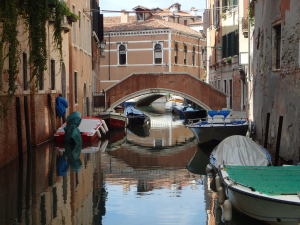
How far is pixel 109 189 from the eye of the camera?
28.8 feet

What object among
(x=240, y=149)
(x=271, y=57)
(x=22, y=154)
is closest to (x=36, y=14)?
(x=22, y=154)

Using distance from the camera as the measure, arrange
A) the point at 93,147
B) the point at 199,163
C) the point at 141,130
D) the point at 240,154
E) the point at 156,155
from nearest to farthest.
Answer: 1. the point at 240,154
2. the point at 199,163
3. the point at 156,155
4. the point at 93,147
5. the point at 141,130

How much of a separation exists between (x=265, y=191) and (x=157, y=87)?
18.3 metres

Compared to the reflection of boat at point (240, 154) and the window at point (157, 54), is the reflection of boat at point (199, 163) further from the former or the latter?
the window at point (157, 54)

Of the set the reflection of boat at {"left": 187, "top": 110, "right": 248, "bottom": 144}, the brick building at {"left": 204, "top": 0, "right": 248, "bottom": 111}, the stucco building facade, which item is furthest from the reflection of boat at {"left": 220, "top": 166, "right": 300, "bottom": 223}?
the brick building at {"left": 204, "top": 0, "right": 248, "bottom": 111}

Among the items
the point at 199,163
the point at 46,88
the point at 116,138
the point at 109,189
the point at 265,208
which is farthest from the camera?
Answer: the point at 116,138

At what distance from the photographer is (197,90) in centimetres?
2438

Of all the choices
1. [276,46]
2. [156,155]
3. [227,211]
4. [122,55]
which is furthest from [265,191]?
[122,55]

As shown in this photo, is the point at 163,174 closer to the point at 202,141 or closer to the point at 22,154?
the point at 22,154

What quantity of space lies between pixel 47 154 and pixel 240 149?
4.87 meters

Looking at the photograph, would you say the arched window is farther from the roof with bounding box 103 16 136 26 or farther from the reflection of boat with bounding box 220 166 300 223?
the reflection of boat with bounding box 220 166 300 223

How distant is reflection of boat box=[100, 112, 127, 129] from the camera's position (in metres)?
21.2

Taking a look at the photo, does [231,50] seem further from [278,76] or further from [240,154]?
[240,154]

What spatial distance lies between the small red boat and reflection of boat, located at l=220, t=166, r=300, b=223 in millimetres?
8001
